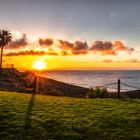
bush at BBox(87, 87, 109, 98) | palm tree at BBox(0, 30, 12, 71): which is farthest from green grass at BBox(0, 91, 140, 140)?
palm tree at BBox(0, 30, 12, 71)

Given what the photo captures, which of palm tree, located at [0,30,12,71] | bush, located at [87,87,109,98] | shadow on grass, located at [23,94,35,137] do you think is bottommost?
shadow on grass, located at [23,94,35,137]

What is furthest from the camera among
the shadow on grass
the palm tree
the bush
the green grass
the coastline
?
the palm tree

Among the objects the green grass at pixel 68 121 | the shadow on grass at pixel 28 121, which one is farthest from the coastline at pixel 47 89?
the shadow on grass at pixel 28 121

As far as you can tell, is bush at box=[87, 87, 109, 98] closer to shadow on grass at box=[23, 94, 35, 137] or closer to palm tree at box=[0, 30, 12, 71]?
shadow on grass at box=[23, 94, 35, 137]

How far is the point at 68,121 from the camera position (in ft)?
46.0

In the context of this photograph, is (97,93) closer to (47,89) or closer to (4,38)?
(47,89)

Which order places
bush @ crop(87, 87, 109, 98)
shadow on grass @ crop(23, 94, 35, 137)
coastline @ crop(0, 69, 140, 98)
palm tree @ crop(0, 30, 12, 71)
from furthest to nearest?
palm tree @ crop(0, 30, 12, 71), coastline @ crop(0, 69, 140, 98), bush @ crop(87, 87, 109, 98), shadow on grass @ crop(23, 94, 35, 137)

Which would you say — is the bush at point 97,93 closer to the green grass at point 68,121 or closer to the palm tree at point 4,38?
the green grass at point 68,121

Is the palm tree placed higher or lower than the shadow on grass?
higher

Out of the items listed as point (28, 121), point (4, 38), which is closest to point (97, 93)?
point (28, 121)

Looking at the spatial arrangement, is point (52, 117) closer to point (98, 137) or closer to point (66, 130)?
point (66, 130)

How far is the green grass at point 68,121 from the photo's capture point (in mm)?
12078

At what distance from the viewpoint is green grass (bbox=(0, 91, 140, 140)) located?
12078 mm

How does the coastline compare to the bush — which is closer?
the bush
